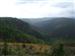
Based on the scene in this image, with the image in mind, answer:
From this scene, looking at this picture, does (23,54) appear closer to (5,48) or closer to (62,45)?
(5,48)

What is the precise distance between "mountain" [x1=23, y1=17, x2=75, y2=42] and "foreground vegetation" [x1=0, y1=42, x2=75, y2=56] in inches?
25.5

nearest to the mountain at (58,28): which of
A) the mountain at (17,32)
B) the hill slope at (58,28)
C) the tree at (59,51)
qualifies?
the hill slope at (58,28)

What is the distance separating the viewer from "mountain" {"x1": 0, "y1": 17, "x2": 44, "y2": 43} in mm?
14672

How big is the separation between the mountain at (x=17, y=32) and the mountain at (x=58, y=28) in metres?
0.37

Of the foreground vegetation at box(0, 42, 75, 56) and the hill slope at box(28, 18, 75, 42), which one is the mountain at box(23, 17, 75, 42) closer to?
the hill slope at box(28, 18, 75, 42)

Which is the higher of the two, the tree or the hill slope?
the hill slope

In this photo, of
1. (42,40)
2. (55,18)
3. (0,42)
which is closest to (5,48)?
(0,42)

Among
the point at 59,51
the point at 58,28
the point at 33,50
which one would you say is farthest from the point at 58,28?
the point at 59,51

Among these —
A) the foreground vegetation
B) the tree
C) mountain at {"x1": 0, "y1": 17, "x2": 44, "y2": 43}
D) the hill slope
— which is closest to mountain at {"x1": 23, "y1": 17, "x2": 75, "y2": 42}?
the hill slope

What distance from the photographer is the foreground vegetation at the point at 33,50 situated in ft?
43.8

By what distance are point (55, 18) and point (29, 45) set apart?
1.77 metres

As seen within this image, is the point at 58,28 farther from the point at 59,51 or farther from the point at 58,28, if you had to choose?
the point at 59,51

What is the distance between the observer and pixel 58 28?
14.8 meters

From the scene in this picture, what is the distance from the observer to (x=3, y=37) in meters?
14.9
